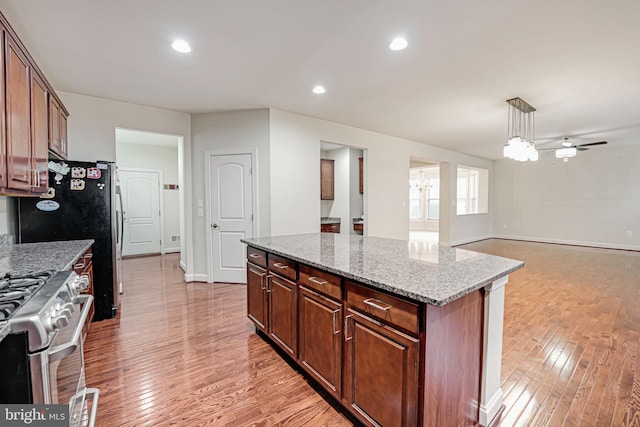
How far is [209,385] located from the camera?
2.00m

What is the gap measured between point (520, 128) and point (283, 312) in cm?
548

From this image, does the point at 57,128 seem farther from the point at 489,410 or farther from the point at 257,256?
the point at 489,410

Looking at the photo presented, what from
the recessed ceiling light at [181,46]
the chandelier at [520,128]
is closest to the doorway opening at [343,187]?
the chandelier at [520,128]

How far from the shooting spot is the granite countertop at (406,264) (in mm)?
1289

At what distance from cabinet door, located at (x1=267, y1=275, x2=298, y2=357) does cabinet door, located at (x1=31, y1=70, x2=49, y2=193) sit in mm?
1851

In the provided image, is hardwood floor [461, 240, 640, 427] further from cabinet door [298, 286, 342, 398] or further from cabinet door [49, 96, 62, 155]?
cabinet door [49, 96, 62, 155]

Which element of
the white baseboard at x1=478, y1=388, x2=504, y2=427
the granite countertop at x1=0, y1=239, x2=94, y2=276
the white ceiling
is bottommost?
the white baseboard at x1=478, y1=388, x2=504, y2=427

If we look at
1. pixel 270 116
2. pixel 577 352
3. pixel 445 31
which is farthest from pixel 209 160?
pixel 577 352

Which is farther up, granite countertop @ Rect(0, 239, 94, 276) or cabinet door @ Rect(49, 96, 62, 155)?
cabinet door @ Rect(49, 96, 62, 155)

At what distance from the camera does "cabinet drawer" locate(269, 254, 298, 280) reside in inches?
81.0

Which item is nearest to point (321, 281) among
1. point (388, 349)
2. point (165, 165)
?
point (388, 349)

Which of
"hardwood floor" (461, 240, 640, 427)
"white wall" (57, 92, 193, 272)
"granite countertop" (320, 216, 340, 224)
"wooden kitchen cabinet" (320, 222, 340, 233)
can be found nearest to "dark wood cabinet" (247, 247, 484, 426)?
"hardwood floor" (461, 240, 640, 427)

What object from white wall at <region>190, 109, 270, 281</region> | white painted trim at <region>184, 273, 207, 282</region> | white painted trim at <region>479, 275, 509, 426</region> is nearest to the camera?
white painted trim at <region>479, 275, 509, 426</region>

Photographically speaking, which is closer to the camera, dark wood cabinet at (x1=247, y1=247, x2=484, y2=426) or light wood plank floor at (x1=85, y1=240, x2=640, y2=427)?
dark wood cabinet at (x1=247, y1=247, x2=484, y2=426)
